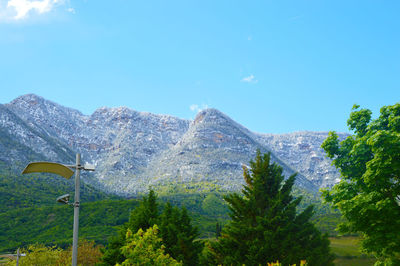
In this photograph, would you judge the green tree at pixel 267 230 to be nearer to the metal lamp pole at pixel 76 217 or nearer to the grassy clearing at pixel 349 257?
the metal lamp pole at pixel 76 217

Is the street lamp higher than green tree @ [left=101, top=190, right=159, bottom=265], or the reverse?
the street lamp

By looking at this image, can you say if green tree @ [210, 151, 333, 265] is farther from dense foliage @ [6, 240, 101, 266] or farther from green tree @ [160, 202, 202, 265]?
dense foliage @ [6, 240, 101, 266]

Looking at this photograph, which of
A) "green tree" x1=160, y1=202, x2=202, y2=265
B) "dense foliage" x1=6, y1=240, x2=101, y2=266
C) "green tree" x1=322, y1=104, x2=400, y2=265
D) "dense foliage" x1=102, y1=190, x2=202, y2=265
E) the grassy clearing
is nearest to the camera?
"green tree" x1=322, y1=104, x2=400, y2=265

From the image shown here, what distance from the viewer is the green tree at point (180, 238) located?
31156 mm

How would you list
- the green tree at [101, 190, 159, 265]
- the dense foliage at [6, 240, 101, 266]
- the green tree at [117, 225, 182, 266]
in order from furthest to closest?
the dense foliage at [6, 240, 101, 266]
the green tree at [101, 190, 159, 265]
the green tree at [117, 225, 182, 266]

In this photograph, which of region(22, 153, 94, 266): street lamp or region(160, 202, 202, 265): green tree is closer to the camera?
region(22, 153, 94, 266): street lamp

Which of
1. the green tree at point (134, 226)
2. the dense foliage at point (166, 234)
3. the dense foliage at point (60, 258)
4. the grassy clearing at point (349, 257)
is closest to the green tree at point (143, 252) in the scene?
the green tree at point (134, 226)

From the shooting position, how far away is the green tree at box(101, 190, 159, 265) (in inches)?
1182

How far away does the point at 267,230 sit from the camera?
24.6m

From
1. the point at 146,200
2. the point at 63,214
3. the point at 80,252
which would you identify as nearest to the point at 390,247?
the point at 146,200

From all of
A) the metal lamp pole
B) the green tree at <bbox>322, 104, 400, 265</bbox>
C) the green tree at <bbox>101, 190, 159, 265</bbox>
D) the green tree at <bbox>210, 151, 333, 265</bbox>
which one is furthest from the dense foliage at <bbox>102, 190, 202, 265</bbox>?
the metal lamp pole

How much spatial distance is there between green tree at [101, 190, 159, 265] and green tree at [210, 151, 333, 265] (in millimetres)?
7036

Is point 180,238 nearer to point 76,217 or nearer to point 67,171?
point 76,217

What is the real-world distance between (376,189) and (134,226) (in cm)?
2043
